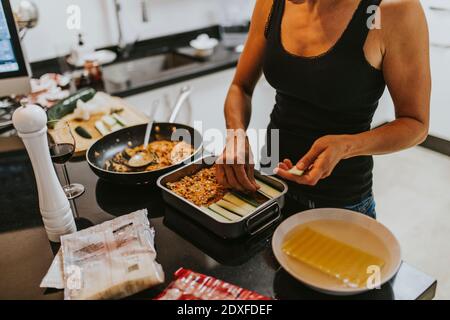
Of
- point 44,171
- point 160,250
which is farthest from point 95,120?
point 160,250

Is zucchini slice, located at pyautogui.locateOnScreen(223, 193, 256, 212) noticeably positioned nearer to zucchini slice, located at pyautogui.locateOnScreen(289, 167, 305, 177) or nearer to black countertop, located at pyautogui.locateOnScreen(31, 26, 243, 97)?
zucchini slice, located at pyautogui.locateOnScreen(289, 167, 305, 177)

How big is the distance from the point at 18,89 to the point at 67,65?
0.79 metres

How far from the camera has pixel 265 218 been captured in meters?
0.95

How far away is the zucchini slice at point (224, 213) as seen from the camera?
3.02ft

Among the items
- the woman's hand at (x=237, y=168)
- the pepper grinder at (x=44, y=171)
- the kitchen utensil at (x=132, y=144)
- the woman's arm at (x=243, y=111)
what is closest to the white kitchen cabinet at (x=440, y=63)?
the woman's arm at (x=243, y=111)

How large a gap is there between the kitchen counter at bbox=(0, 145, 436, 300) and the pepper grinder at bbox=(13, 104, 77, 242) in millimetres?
57

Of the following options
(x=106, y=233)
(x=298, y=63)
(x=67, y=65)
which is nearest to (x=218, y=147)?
(x=67, y=65)

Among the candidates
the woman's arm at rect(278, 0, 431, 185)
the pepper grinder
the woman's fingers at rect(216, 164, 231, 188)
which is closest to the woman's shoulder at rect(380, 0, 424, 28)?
the woman's arm at rect(278, 0, 431, 185)

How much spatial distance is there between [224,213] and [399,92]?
0.51 m

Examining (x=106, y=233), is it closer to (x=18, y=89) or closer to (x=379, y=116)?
(x=18, y=89)

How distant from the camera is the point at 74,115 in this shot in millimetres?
1669

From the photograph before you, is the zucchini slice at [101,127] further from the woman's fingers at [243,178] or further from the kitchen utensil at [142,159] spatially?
the woman's fingers at [243,178]

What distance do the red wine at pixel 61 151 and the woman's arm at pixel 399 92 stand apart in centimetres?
53

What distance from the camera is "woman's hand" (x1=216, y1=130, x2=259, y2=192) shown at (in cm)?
99
